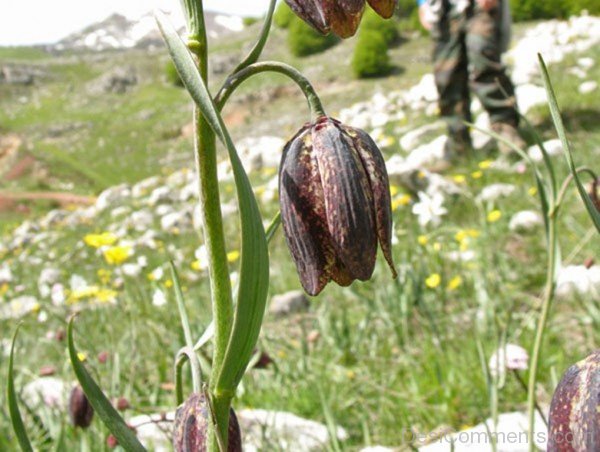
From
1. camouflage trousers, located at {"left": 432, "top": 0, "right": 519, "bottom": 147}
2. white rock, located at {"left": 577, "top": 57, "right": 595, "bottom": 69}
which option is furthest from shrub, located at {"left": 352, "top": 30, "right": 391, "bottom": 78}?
camouflage trousers, located at {"left": 432, "top": 0, "right": 519, "bottom": 147}

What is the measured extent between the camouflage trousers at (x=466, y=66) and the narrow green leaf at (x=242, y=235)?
3.60 meters

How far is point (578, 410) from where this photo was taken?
572 mm

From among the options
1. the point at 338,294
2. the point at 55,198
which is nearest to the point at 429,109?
the point at 338,294

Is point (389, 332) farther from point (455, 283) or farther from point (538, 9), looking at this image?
point (538, 9)

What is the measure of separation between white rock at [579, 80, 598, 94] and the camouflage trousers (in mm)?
1381

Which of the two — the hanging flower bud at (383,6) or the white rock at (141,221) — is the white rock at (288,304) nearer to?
the hanging flower bud at (383,6)

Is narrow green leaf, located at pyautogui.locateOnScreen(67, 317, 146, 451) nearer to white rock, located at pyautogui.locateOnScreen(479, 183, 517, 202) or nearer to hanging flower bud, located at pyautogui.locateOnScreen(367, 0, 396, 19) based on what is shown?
hanging flower bud, located at pyautogui.locateOnScreen(367, 0, 396, 19)

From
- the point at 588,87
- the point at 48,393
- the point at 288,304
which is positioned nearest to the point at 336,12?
the point at 48,393

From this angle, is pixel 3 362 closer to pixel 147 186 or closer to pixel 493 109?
pixel 493 109

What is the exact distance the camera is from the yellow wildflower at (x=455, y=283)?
215cm

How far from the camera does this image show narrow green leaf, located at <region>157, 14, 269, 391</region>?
553 mm

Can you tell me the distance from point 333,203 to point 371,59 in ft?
40.7

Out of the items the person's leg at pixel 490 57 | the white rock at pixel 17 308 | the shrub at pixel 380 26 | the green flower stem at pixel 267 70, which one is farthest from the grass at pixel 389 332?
the shrub at pixel 380 26

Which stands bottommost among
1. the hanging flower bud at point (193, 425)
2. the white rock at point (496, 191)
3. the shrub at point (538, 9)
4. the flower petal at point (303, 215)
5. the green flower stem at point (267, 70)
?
the white rock at point (496, 191)
